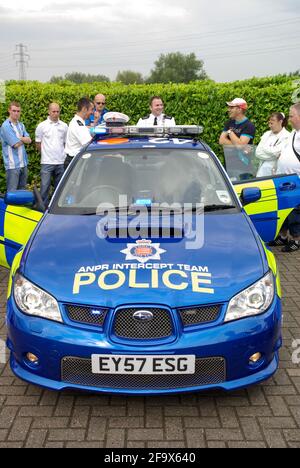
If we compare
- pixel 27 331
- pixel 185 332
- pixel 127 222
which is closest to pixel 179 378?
pixel 185 332

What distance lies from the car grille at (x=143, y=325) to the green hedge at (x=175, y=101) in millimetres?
7726

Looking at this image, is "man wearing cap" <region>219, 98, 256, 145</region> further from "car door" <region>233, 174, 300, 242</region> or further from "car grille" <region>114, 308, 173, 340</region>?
"car grille" <region>114, 308, 173, 340</region>

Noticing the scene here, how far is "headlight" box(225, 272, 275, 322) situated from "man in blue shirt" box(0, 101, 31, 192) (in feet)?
19.8

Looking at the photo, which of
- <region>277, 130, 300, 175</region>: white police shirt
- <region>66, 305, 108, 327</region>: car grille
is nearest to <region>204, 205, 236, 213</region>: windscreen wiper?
<region>66, 305, 108, 327</region>: car grille

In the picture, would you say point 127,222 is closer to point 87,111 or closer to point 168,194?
point 168,194

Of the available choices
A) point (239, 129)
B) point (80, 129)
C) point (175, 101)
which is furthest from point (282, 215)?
point (175, 101)

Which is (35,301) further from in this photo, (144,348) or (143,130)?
(143,130)

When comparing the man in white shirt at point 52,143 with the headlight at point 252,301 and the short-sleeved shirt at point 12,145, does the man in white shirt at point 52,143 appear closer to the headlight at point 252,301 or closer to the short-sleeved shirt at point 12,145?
the short-sleeved shirt at point 12,145

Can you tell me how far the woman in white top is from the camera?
6934mm

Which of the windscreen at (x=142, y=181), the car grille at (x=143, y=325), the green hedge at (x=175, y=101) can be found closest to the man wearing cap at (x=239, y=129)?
the green hedge at (x=175, y=101)

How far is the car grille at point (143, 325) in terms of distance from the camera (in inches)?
118

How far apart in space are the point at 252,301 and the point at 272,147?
431 cm

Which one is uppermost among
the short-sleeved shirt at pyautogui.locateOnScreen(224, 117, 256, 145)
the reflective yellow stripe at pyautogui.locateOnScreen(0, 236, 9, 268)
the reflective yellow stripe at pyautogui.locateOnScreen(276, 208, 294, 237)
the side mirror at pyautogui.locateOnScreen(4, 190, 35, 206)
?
the short-sleeved shirt at pyautogui.locateOnScreen(224, 117, 256, 145)
